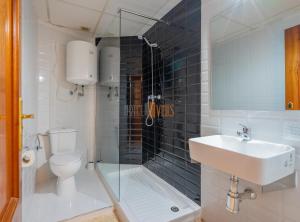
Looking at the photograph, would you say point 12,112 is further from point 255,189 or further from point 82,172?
point 82,172

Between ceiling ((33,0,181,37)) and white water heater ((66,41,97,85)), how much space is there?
1.02 feet

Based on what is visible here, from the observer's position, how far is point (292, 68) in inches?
40.2

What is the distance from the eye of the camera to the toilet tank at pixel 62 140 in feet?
7.62

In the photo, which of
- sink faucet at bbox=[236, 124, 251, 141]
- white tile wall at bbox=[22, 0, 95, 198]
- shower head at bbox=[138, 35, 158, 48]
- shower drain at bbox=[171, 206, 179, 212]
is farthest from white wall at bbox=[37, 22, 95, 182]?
sink faucet at bbox=[236, 124, 251, 141]

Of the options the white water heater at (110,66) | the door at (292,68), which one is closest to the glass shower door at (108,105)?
the white water heater at (110,66)

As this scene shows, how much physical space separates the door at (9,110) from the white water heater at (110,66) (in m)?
1.79

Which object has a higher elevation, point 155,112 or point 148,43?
point 148,43

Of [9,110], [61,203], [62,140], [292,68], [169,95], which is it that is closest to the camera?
[9,110]

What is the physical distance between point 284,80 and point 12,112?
1.44 m

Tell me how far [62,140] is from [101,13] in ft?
5.84

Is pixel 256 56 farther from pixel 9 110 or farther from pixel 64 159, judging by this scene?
pixel 64 159

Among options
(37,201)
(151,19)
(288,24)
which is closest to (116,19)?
(151,19)

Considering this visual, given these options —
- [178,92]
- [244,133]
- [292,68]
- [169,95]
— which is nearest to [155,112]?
[169,95]

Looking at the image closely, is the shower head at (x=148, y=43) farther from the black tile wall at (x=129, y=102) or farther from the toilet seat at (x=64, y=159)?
the toilet seat at (x=64, y=159)
